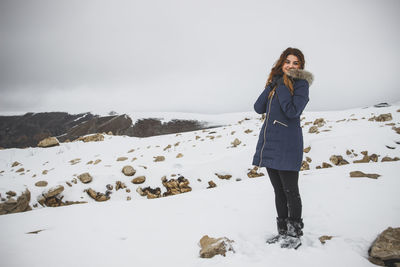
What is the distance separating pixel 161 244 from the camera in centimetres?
204

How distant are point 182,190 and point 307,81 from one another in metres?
4.21

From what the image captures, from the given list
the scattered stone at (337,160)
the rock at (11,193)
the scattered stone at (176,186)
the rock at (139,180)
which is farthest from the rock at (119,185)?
Answer: the scattered stone at (337,160)

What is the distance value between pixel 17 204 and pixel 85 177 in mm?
1315

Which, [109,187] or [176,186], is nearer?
[109,187]

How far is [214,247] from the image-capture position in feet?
5.88

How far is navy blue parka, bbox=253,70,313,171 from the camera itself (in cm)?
182

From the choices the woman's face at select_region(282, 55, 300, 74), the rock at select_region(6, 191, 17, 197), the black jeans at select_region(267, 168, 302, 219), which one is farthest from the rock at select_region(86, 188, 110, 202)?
the woman's face at select_region(282, 55, 300, 74)

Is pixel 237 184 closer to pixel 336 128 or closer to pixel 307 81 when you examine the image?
pixel 307 81

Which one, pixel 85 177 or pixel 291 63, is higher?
pixel 291 63

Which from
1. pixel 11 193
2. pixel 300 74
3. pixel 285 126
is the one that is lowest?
pixel 11 193

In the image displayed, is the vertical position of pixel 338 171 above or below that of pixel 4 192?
above

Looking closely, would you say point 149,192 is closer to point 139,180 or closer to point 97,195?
point 139,180

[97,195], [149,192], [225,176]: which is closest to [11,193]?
[97,195]

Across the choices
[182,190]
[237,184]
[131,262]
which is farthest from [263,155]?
[182,190]
